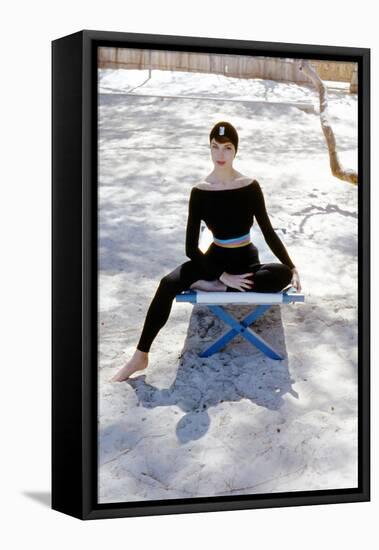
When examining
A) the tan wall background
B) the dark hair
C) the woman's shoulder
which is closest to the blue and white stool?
the woman's shoulder

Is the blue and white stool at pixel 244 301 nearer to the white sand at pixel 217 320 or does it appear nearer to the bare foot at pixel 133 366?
the white sand at pixel 217 320

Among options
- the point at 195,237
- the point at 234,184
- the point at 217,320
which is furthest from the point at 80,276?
the point at 234,184

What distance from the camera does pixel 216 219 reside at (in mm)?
9359

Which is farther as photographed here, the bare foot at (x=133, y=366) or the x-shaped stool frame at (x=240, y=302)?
the x-shaped stool frame at (x=240, y=302)

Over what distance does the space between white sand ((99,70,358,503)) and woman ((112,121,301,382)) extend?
71 mm

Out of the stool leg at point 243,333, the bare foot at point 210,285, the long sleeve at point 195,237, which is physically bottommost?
the stool leg at point 243,333

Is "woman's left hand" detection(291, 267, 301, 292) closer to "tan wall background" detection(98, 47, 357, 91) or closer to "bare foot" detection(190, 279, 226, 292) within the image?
"bare foot" detection(190, 279, 226, 292)

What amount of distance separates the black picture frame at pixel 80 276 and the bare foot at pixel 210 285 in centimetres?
74

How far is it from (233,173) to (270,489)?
2152mm

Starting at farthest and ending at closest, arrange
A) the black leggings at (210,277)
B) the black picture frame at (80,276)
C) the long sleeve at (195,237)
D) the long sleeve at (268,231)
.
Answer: the long sleeve at (268,231)
the long sleeve at (195,237)
the black leggings at (210,277)
the black picture frame at (80,276)

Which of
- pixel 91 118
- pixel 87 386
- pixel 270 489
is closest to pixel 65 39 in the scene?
pixel 91 118

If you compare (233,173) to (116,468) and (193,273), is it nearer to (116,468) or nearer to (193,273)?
(193,273)

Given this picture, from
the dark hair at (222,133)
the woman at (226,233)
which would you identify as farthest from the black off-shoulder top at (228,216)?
the dark hair at (222,133)

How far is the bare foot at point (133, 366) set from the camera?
9.06 metres
